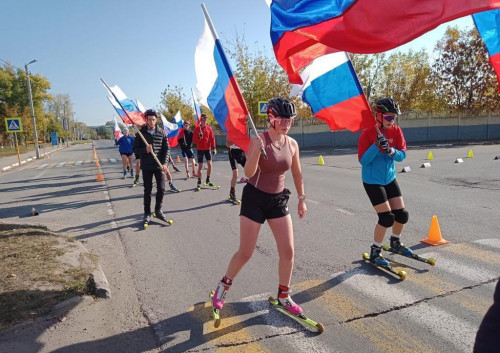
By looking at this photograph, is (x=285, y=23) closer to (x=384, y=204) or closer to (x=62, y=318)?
(x=384, y=204)

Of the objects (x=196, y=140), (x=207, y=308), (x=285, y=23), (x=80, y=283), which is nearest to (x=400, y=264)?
(x=207, y=308)

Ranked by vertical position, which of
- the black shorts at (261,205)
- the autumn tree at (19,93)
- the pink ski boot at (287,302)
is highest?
the autumn tree at (19,93)

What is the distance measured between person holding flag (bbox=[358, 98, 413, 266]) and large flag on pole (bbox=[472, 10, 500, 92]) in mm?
1325

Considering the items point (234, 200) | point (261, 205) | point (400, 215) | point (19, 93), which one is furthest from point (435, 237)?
point (19, 93)

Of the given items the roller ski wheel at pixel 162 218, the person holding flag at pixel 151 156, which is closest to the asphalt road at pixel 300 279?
the roller ski wheel at pixel 162 218

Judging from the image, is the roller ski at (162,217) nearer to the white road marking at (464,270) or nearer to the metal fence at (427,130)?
the white road marking at (464,270)

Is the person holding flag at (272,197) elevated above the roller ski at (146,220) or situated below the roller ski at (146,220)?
above

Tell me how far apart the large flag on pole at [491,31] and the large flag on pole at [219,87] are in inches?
86.9

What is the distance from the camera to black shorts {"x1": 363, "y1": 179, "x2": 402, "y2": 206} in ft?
15.0

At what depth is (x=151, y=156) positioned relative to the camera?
23.9 feet

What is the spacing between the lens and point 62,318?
144 inches

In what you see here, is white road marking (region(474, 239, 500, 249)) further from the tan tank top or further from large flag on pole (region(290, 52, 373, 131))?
the tan tank top

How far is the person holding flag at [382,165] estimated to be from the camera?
14.7ft

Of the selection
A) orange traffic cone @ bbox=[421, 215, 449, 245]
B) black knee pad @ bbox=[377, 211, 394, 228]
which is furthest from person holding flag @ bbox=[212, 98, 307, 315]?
orange traffic cone @ bbox=[421, 215, 449, 245]
